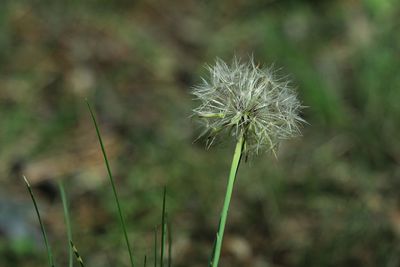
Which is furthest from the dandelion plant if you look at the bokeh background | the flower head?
the bokeh background

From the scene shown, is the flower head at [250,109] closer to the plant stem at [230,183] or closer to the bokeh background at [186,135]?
the plant stem at [230,183]

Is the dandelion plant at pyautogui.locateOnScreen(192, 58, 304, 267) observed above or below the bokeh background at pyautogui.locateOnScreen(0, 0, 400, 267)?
below

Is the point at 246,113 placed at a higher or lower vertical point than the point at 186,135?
lower

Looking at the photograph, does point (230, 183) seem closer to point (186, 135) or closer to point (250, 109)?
point (250, 109)

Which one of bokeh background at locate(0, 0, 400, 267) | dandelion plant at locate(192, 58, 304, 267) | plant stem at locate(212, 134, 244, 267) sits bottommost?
plant stem at locate(212, 134, 244, 267)

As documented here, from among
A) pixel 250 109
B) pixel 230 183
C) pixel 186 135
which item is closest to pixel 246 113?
pixel 250 109

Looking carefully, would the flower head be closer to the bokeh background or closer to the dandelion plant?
the dandelion plant

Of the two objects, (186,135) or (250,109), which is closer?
(250,109)
